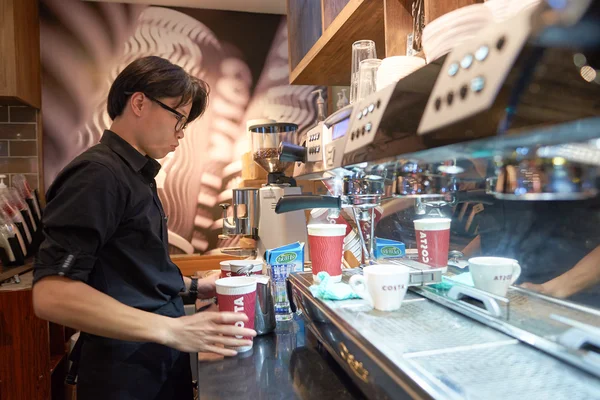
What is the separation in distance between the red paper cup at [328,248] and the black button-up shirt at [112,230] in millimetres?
383

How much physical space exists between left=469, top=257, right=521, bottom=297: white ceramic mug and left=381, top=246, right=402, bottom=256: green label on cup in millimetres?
354

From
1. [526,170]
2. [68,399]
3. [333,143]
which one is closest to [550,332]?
[526,170]

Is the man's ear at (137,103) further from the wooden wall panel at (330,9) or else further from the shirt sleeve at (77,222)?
the wooden wall panel at (330,9)

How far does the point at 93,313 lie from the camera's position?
85 centimetres

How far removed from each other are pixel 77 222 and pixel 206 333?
13.7 inches

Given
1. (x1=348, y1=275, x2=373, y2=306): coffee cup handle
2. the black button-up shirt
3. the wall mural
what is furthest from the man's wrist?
the wall mural

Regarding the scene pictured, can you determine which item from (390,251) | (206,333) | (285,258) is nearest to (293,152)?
(285,258)

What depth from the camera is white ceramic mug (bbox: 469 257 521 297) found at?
77cm

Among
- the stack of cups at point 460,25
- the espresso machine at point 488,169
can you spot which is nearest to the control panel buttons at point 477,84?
the espresso machine at point 488,169

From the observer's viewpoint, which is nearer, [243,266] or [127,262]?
[127,262]

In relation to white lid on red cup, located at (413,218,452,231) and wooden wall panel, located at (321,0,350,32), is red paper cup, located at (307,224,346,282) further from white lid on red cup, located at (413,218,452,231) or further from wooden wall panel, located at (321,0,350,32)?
wooden wall panel, located at (321,0,350,32)

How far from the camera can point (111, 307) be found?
857 millimetres

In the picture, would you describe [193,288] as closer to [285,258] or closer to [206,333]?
[285,258]

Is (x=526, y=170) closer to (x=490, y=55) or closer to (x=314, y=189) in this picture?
(x=490, y=55)
